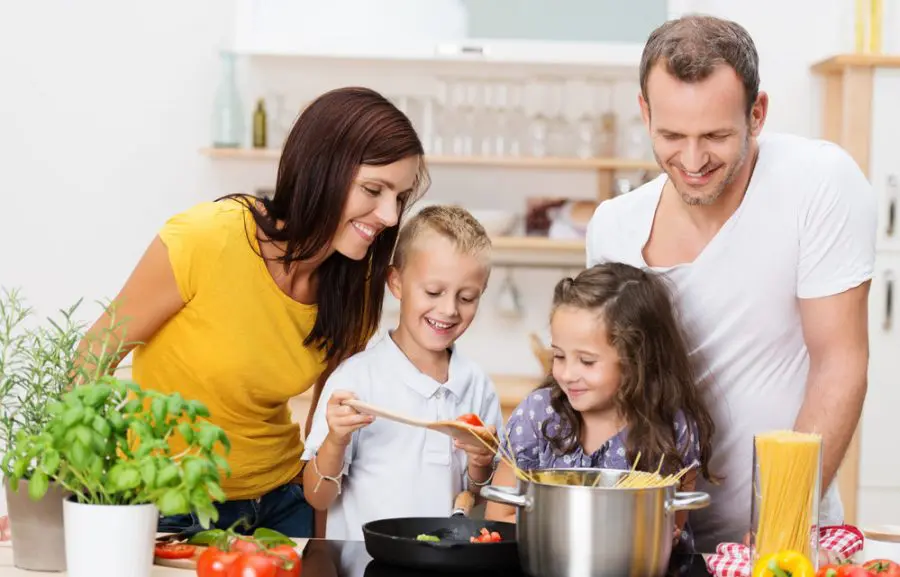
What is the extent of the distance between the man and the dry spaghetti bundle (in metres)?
0.41

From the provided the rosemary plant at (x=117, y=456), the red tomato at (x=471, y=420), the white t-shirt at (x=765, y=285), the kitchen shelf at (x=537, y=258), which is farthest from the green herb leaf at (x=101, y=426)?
the kitchen shelf at (x=537, y=258)

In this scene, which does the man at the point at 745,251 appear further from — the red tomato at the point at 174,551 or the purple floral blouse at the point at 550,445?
the red tomato at the point at 174,551

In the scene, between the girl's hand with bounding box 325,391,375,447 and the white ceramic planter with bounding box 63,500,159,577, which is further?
the girl's hand with bounding box 325,391,375,447

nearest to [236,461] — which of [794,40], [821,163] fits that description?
[821,163]

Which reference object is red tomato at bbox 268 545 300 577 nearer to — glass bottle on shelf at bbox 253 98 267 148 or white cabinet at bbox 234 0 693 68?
white cabinet at bbox 234 0 693 68

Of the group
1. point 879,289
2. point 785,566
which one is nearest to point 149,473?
point 785,566

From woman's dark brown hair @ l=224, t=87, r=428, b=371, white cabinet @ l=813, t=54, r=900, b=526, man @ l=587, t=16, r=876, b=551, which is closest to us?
man @ l=587, t=16, r=876, b=551

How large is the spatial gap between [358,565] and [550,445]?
0.51 m

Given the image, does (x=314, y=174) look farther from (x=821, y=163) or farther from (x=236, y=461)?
(x=821, y=163)

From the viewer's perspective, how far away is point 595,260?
7.19 feet

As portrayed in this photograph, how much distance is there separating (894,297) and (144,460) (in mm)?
3168

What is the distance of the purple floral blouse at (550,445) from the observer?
1.97 meters

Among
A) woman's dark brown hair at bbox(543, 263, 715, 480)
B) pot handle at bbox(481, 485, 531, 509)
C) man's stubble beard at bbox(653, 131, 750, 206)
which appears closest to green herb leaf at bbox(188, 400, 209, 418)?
pot handle at bbox(481, 485, 531, 509)

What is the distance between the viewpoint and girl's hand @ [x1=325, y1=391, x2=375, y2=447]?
1.91 metres
